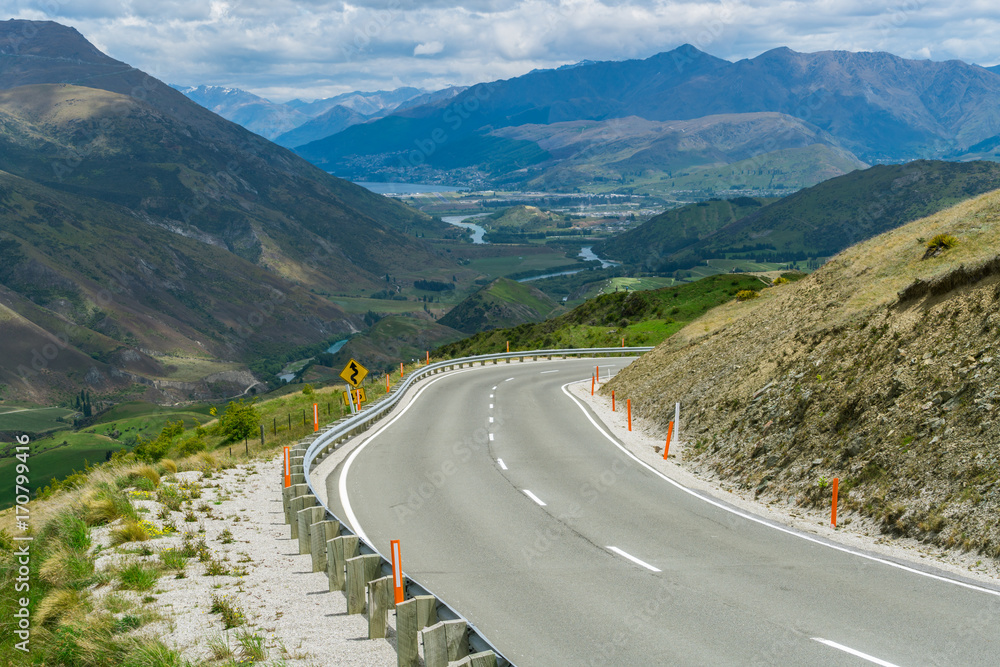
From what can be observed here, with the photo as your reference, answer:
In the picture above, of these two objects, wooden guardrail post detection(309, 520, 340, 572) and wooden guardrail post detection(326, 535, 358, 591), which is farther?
Result: wooden guardrail post detection(309, 520, 340, 572)

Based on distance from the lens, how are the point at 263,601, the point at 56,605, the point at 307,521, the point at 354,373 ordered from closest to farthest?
the point at 56,605 < the point at 263,601 < the point at 307,521 < the point at 354,373

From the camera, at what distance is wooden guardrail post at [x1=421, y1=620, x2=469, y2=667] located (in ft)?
25.3

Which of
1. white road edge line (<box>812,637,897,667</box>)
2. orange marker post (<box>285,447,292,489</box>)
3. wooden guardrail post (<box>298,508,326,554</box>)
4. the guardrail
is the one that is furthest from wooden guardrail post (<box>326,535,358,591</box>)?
white road edge line (<box>812,637,897,667</box>)

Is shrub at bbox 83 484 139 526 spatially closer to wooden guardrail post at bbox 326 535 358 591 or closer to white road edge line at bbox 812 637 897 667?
wooden guardrail post at bbox 326 535 358 591

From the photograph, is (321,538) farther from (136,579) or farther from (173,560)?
(136,579)

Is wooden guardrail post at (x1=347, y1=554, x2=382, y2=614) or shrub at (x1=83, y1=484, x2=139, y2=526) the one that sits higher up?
shrub at (x1=83, y1=484, x2=139, y2=526)

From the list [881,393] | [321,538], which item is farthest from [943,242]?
[321,538]

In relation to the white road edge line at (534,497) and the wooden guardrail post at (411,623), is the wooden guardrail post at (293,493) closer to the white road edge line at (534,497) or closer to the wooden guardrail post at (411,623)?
the white road edge line at (534,497)

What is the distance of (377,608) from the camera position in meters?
9.31

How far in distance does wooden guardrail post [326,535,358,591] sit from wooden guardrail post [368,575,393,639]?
1603mm

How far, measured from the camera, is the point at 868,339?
18.0m

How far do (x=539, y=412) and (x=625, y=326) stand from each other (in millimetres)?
36165

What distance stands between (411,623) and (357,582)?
1.91 metres

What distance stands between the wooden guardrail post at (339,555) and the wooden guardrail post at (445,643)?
10.8 ft
